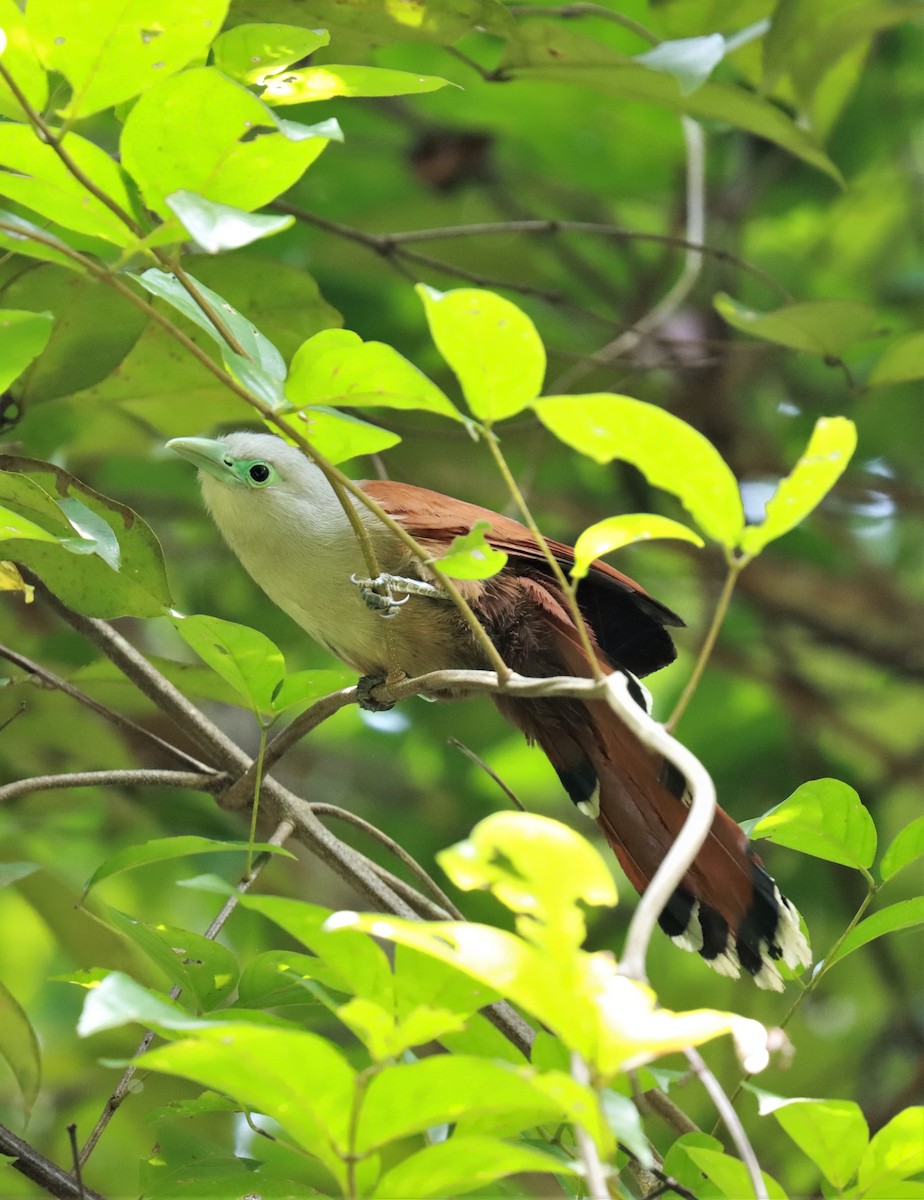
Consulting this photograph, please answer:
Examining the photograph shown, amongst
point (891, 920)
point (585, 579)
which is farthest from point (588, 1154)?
point (585, 579)

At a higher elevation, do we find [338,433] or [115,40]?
[115,40]

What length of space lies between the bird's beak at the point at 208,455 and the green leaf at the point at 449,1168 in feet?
4.60

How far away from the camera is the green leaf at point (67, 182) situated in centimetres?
107

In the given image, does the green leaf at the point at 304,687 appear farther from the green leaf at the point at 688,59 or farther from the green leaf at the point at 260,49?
the green leaf at the point at 688,59

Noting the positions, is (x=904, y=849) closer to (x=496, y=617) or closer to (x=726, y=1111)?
(x=726, y=1111)

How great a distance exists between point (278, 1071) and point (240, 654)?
71 cm

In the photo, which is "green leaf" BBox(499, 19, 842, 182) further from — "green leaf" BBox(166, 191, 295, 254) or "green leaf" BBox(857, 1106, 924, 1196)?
"green leaf" BBox(857, 1106, 924, 1196)

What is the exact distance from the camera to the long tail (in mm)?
1811

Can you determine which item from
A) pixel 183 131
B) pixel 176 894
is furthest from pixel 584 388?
pixel 183 131

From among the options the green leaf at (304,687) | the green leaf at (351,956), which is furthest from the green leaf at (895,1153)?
the green leaf at (304,687)

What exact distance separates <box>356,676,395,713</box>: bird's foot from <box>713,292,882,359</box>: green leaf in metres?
0.83

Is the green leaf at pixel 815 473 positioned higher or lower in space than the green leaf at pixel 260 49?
Result: lower

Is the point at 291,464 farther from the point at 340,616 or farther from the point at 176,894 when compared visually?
the point at 176,894

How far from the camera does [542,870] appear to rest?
0.79 meters
